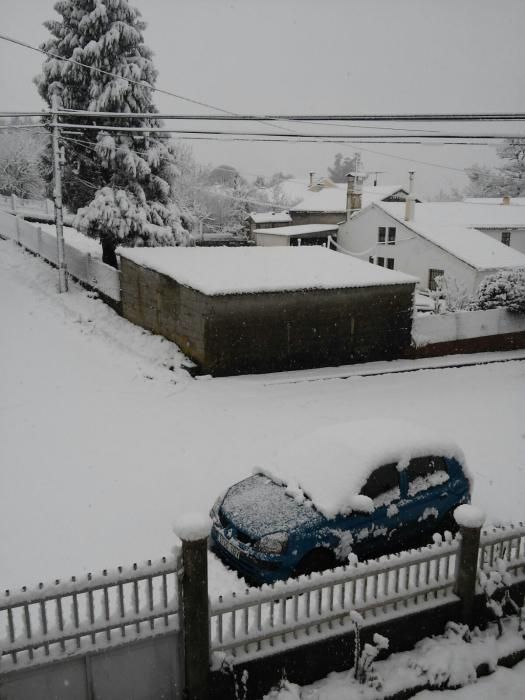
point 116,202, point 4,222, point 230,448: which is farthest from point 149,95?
point 230,448

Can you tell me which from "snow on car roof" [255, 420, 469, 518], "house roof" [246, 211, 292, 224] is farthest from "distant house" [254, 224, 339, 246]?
"snow on car roof" [255, 420, 469, 518]

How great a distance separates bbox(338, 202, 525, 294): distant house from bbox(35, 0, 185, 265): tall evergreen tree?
613 inches

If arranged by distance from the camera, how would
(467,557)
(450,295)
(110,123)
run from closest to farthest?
(467,557) < (110,123) < (450,295)

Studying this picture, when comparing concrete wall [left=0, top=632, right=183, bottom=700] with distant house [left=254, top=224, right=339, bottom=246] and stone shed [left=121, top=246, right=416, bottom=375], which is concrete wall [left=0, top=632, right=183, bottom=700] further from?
distant house [left=254, top=224, right=339, bottom=246]

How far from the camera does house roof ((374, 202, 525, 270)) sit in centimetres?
3033

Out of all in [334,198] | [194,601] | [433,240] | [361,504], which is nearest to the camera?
[194,601]

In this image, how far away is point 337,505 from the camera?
6922 millimetres

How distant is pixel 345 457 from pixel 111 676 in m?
3.71

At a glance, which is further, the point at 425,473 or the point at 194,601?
the point at 425,473

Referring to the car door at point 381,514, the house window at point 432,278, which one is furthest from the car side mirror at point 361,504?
the house window at point 432,278

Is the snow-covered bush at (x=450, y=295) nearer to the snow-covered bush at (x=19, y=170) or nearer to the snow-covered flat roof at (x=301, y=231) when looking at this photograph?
the snow-covered flat roof at (x=301, y=231)

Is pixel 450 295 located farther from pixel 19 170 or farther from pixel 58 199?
pixel 19 170

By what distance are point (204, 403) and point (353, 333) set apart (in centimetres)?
577

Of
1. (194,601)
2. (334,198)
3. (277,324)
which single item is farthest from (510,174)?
(194,601)
